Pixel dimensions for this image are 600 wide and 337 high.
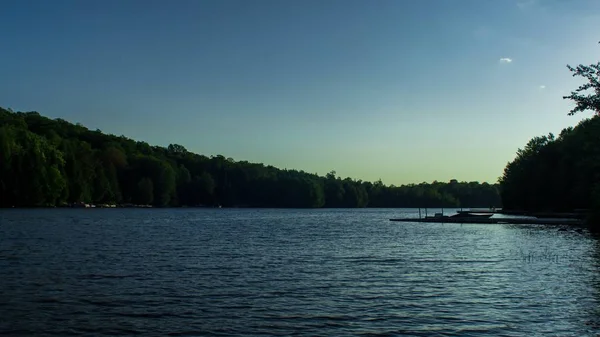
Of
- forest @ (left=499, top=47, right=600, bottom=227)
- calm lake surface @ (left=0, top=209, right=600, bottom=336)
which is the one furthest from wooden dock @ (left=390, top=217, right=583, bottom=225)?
calm lake surface @ (left=0, top=209, right=600, bottom=336)

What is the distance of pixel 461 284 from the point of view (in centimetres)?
2997

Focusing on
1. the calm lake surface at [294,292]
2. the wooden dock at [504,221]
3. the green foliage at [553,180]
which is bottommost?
the calm lake surface at [294,292]

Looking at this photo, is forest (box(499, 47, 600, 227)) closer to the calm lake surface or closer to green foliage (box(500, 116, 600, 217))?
green foliage (box(500, 116, 600, 217))

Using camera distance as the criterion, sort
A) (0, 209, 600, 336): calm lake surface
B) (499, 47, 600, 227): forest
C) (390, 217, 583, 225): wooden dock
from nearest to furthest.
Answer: (0, 209, 600, 336): calm lake surface
(390, 217, 583, 225): wooden dock
(499, 47, 600, 227): forest

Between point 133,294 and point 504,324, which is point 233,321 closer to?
point 133,294

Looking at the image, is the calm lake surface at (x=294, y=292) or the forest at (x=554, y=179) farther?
the forest at (x=554, y=179)

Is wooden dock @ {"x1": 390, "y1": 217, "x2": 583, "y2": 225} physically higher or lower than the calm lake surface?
higher

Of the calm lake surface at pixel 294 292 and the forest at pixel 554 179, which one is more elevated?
the forest at pixel 554 179

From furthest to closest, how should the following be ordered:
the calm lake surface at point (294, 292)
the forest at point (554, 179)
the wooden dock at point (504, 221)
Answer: the forest at point (554, 179) → the wooden dock at point (504, 221) → the calm lake surface at point (294, 292)

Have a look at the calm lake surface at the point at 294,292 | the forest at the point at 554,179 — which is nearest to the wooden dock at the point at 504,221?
the forest at the point at 554,179

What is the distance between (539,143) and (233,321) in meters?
162

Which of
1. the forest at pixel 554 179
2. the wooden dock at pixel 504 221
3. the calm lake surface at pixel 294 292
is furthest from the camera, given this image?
the forest at pixel 554 179

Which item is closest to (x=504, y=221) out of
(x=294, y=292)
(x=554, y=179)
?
(x=554, y=179)

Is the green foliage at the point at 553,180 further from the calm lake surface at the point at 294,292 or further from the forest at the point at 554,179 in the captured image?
the calm lake surface at the point at 294,292
